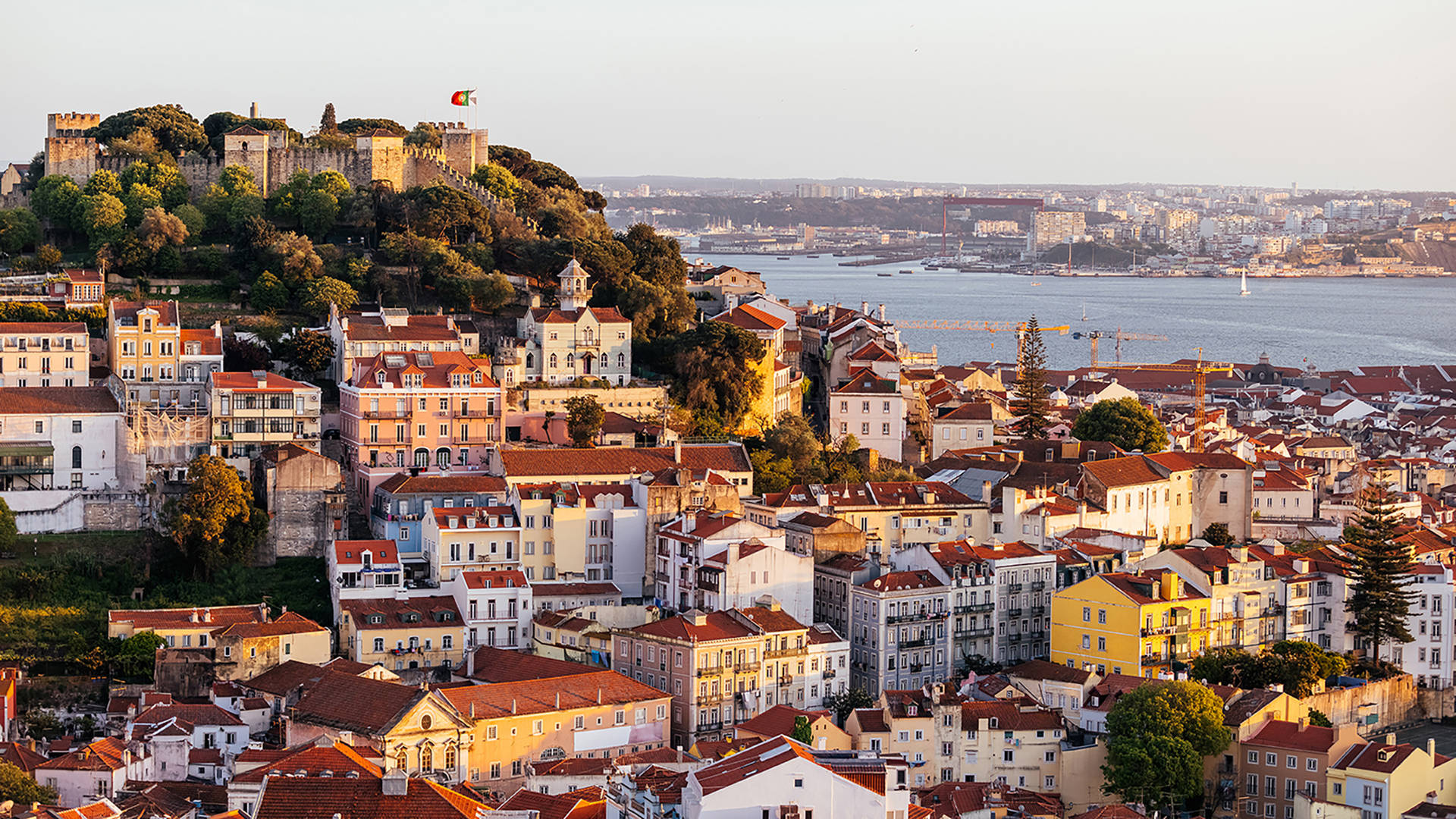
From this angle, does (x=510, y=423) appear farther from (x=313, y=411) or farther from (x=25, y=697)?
(x=25, y=697)

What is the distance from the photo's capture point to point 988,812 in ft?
87.8

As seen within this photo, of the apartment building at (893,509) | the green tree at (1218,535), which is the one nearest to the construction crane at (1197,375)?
the green tree at (1218,535)

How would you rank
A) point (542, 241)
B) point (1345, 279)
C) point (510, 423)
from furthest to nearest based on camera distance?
point (1345, 279), point (542, 241), point (510, 423)

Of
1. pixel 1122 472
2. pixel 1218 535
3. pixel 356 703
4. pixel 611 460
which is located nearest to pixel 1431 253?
pixel 1218 535

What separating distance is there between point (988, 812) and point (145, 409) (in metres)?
18.6

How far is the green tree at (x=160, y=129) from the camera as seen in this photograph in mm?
52406

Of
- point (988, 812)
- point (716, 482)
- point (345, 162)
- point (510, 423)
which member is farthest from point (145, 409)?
point (988, 812)

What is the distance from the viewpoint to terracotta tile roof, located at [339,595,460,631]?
106 feet

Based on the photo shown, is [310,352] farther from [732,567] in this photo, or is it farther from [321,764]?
[321,764]

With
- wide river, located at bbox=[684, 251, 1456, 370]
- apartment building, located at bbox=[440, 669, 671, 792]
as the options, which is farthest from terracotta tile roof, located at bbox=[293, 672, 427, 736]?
wide river, located at bbox=[684, 251, 1456, 370]

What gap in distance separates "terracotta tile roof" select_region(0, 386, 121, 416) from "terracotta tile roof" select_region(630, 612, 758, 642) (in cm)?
1180

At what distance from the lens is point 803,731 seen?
2800 cm

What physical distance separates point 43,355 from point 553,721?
659 inches

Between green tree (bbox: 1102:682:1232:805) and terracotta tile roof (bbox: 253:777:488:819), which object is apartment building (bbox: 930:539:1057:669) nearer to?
green tree (bbox: 1102:682:1232:805)
